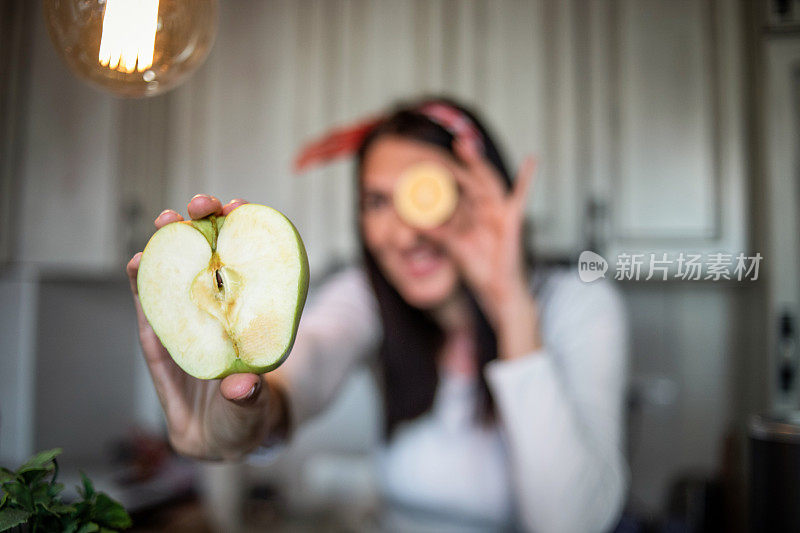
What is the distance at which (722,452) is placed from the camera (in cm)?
170

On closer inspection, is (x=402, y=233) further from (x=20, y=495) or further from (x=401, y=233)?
(x=20, y=495)

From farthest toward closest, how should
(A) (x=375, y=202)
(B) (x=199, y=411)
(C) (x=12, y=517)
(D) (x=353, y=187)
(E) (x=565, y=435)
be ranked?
(D) (x=353, y=187)
(A) (x=375, y=202)
(E) (x=565, y=435)
(B) (x=199, y=411)
(C) (x=12, y=517)

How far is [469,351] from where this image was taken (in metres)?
1.19

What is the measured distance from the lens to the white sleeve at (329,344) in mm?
838

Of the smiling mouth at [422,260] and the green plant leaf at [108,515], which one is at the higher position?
the smiling mouth at [422,260]

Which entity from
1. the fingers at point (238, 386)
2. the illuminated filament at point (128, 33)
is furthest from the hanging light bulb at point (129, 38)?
the fingers at point (238, 386)

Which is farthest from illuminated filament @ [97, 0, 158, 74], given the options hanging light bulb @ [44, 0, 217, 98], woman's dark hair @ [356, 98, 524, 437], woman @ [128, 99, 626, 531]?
woman's dark hair @ [356, 98, 524, 437]

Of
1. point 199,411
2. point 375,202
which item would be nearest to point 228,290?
point 199,411

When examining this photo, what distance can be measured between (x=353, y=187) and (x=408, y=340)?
566 millimetres

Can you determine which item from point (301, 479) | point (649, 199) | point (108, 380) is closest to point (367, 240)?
point (649, 199)

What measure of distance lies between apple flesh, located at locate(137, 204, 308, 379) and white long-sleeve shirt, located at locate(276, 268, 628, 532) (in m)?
0.36

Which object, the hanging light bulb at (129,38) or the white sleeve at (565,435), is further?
the white sleeve at (565,435)

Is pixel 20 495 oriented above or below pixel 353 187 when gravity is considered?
below

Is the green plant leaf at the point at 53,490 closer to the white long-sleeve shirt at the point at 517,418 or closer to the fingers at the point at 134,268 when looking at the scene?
the fingers at the point at 134,268
